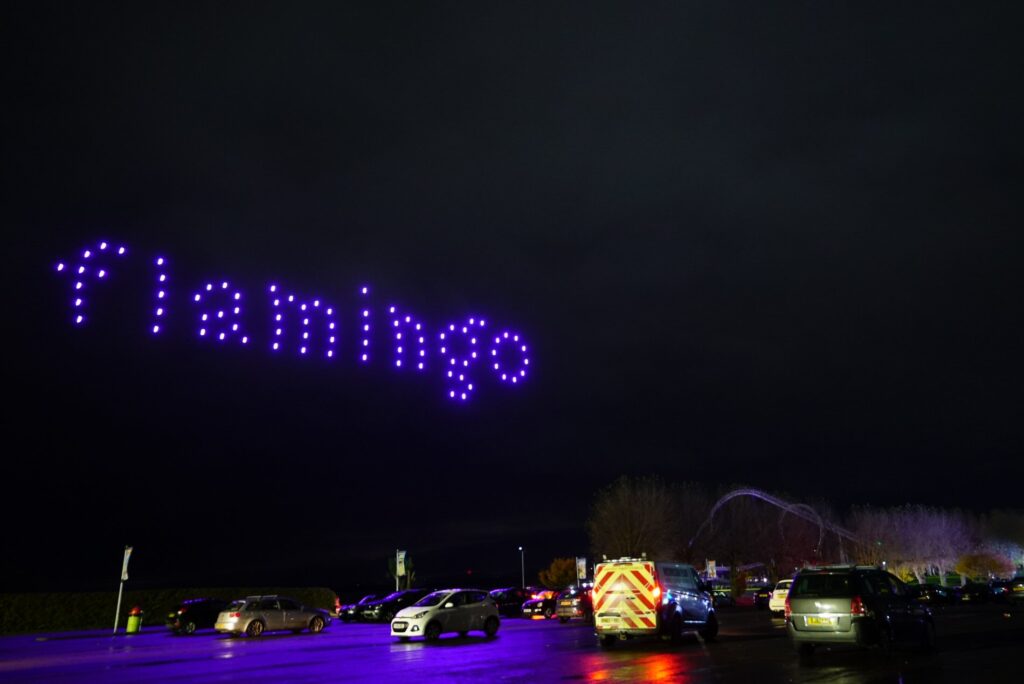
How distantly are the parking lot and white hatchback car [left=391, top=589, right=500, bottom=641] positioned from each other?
0.58 metres

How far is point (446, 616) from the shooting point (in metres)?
24.5

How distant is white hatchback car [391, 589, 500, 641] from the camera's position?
2423cm

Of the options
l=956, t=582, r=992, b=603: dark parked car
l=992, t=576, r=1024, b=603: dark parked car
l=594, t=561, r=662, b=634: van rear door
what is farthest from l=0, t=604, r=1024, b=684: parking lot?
l=956, t=582, r=992, b=603: dark parked car

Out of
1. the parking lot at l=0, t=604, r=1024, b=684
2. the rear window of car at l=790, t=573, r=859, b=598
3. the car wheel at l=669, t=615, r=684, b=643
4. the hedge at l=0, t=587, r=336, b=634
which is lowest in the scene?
the parking lot at l=0, t=604, r=1024, b=684

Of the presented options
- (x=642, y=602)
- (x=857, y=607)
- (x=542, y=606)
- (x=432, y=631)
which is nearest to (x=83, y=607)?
(x=542, y=606)

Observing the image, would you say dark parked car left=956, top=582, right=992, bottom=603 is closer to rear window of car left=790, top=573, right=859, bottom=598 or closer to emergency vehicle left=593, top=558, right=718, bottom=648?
emergency vehicle left=593, top=558, right=718, bottom=648

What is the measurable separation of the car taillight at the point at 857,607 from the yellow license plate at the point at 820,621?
417 mm

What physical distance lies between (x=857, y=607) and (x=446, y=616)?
12.9 m

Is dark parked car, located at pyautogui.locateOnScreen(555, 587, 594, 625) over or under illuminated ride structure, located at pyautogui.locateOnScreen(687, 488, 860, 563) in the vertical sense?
under

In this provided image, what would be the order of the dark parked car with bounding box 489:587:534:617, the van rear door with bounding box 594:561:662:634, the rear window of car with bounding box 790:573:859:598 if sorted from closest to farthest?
the rear window of car with bounding box 790:573:859:598 < the van rear door with bounding box 594:561:662:634 < the dark parked car with bounding box 489:587:534:617

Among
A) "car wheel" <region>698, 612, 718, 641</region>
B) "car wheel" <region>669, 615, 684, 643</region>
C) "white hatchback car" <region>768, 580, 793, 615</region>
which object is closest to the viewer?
"car wheel" <region>669, 615, 684, 643</region>

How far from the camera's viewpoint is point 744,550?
78.1 metres

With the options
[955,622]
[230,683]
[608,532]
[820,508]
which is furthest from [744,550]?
[230,683]

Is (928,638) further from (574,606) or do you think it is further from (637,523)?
(637,523)
